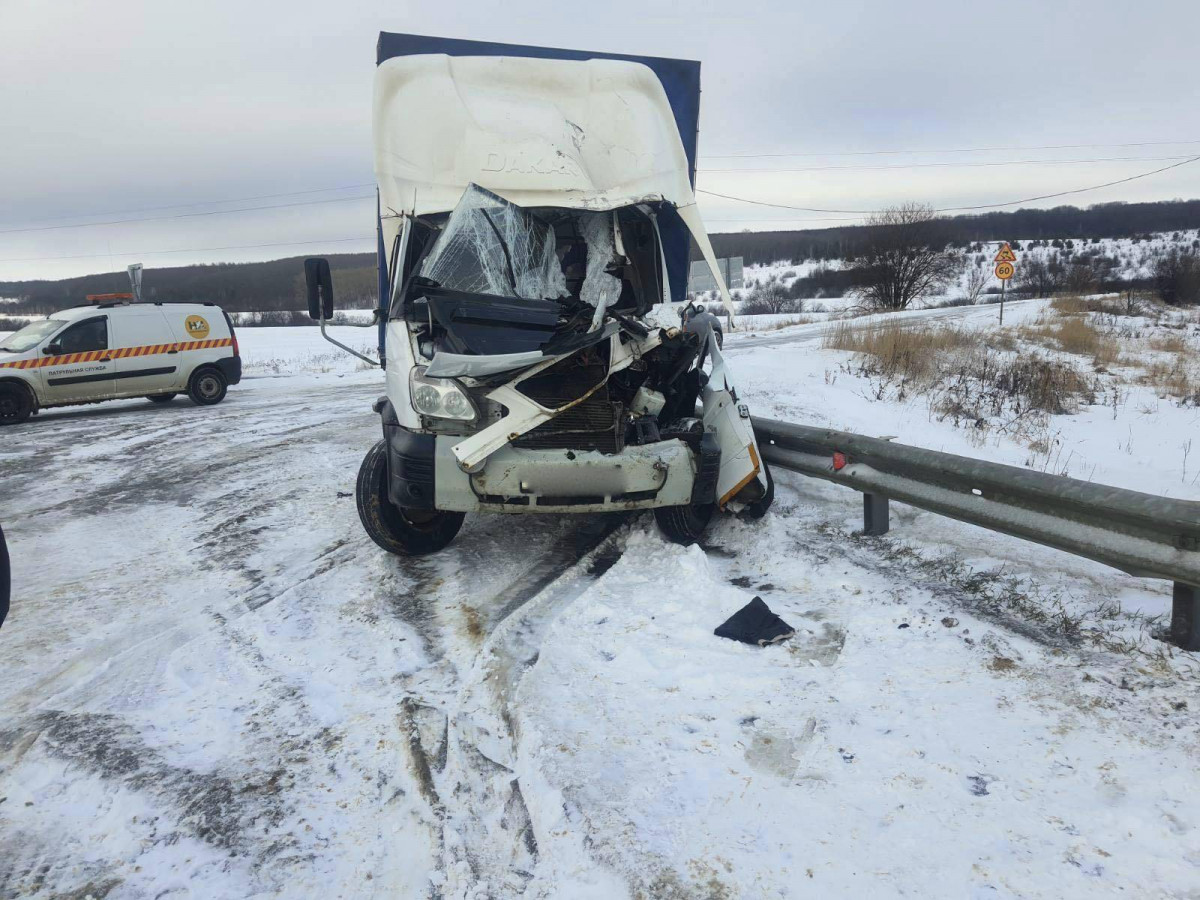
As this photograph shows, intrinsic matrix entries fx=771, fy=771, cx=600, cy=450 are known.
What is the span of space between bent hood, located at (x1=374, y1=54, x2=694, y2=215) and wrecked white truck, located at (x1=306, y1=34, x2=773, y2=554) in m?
0.02

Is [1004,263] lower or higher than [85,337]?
higher

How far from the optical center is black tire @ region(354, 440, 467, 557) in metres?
4.77

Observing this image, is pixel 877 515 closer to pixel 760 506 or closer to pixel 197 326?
pixel 760 506

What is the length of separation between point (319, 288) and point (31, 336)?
9.68 meters

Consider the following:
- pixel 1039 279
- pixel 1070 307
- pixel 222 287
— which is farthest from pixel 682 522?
pixel 222 287

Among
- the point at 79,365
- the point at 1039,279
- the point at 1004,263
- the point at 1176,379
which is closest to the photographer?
the point at 79,365

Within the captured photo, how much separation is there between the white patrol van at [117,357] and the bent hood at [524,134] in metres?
9.13

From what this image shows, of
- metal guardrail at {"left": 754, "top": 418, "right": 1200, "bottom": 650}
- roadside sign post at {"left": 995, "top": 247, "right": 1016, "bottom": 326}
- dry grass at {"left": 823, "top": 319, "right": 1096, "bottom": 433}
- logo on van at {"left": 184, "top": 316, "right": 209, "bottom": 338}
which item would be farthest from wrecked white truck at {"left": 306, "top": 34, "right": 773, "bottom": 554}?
roadside sign post at {"left": 995, "top": 247, "right": 1016, "bottom": 326}

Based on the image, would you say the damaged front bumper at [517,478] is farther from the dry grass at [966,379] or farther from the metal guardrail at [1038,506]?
the dry grass at [966,379]

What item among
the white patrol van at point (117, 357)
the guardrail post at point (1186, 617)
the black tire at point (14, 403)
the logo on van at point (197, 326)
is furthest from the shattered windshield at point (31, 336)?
the guardrail post at point (1186, 617)

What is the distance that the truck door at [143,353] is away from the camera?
12875mm

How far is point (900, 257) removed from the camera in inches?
1535

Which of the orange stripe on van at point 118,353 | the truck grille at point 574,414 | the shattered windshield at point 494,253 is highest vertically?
the shattered windshield at point 494,253

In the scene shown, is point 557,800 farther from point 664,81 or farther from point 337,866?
point 664,81
